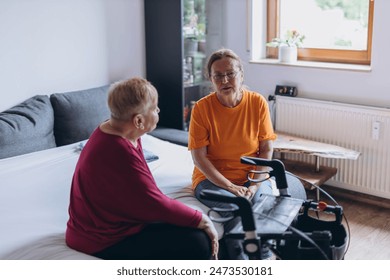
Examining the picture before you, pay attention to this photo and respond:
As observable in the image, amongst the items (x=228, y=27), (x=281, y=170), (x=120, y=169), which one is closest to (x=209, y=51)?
(x=228, y=27)

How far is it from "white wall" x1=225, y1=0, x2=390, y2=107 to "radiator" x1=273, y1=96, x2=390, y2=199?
93mm

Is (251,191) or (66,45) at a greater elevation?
(66,45)

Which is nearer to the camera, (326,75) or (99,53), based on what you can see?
(326,75)

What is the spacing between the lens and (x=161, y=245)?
1776mm

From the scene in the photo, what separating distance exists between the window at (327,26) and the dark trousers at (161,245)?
6.86 feet

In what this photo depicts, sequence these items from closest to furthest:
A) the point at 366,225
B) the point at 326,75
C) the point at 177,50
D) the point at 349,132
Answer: the point at 366,225, the point at 349,132, the point at 326,75, the point at 177,50

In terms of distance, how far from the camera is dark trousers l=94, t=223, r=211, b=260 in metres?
1.76

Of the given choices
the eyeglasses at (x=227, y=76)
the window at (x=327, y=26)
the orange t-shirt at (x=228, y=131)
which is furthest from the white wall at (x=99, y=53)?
the eyeglasses at (x=227, y=76)

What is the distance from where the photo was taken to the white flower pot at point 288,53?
3.56 meters

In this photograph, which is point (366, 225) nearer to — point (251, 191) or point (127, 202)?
point (251, 191)

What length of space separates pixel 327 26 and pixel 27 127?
2110mm

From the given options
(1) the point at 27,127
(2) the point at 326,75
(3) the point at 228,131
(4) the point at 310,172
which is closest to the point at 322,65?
(2) the point at 326,75

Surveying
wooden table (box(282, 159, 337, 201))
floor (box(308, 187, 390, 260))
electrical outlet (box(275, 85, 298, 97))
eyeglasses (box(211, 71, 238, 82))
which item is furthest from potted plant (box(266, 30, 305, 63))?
eyeglasses (box(211, 71, 238, 82))
